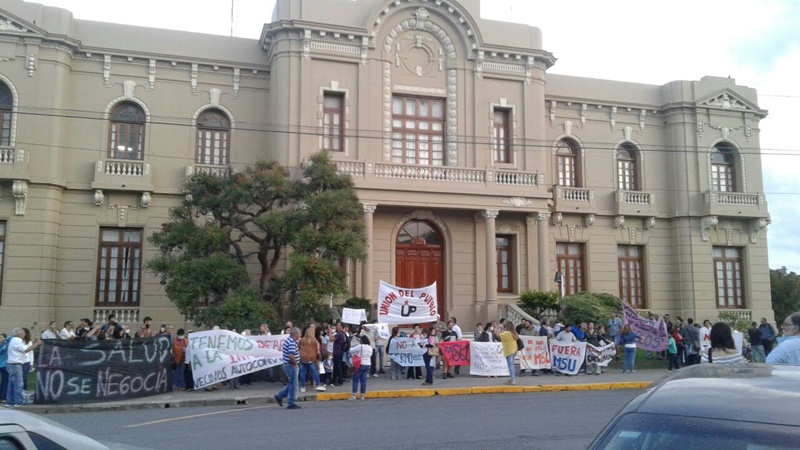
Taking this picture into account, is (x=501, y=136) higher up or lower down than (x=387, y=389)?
higher up

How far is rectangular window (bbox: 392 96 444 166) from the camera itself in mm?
26984

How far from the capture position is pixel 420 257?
2716 cm

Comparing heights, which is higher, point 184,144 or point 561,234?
point 184,144

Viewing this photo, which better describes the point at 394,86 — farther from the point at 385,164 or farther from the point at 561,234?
the point at 561,234

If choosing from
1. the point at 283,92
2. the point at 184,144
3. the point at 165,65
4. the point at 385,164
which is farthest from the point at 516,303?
the point at 165,65

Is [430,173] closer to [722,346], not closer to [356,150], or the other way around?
[356,150]

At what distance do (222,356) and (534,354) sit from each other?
9.06 meters

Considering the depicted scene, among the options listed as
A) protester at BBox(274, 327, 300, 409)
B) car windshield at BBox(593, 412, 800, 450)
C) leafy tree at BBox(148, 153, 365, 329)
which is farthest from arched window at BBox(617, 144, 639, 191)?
car windshield at BBox(593, 412, 800, 450)

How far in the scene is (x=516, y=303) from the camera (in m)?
26.8

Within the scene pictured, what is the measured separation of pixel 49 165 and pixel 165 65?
18.1 feet

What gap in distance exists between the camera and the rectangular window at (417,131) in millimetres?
26984

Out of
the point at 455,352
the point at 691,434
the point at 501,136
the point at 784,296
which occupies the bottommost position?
the point at 455,352

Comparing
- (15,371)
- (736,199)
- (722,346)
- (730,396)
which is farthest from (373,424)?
(736,199)

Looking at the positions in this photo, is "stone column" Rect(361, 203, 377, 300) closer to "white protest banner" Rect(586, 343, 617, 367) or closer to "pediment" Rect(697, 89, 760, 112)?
"white protest banner" Rect(586, 343, 617, 367)
